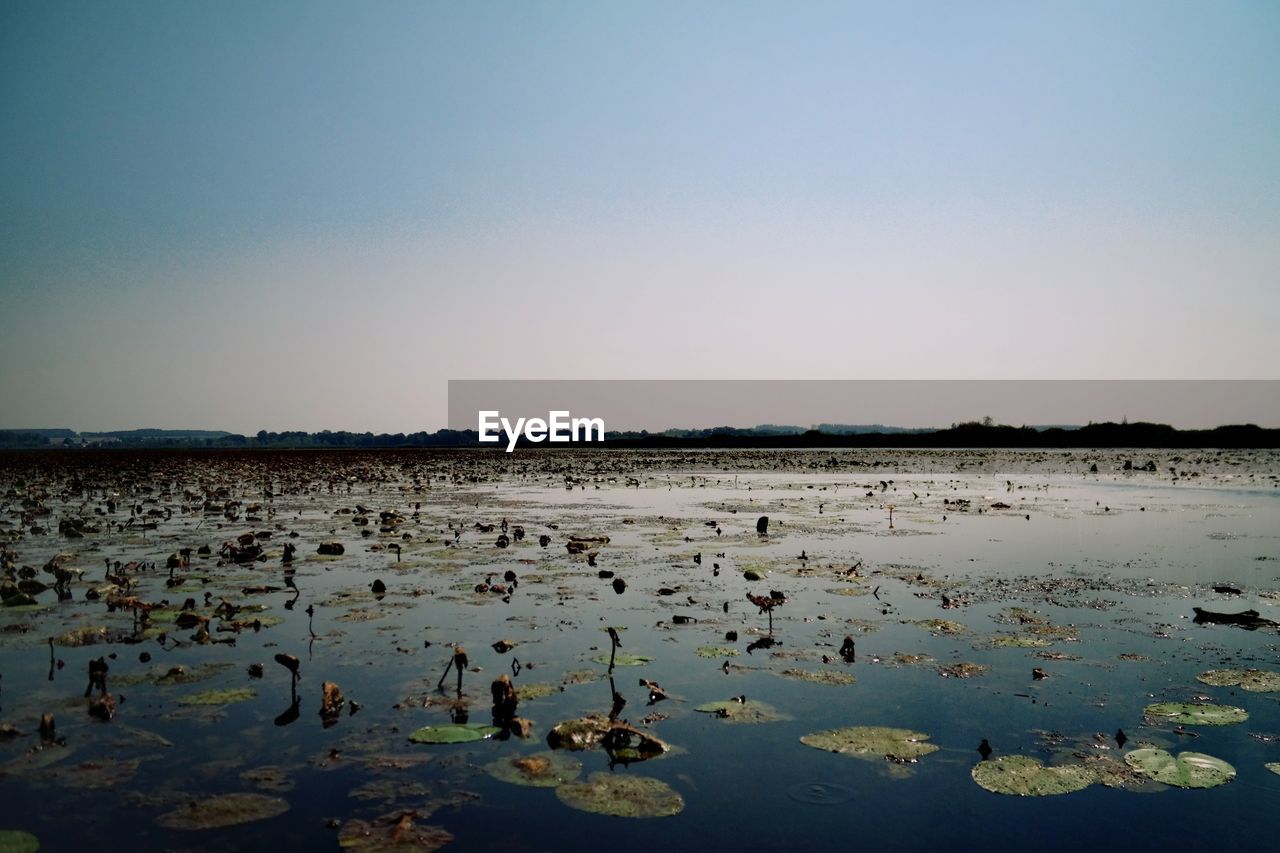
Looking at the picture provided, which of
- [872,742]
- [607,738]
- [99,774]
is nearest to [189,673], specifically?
[99,774]

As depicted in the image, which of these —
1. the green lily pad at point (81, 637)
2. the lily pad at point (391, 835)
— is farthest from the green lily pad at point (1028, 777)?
the green lily pad at point (81, 637)

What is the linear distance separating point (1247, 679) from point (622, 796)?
5697 millimetres

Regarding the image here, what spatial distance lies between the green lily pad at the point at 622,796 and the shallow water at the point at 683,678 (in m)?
0.09

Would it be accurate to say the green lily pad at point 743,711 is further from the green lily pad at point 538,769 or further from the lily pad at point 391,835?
the lily pad at point 391,835

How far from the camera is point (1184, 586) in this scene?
10.8 m

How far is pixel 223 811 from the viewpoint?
4.39m

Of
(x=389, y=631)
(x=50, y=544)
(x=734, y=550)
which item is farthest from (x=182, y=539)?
(x=734, y=550)

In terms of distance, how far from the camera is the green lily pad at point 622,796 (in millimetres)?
4418

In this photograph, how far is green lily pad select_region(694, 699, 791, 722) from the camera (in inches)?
230

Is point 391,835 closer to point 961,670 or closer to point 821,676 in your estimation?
point 821,676

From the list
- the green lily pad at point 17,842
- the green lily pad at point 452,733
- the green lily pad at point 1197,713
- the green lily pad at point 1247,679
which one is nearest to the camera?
the green lily pad at point 17,842

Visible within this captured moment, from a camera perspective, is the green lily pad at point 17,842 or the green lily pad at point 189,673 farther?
the green lily pad at point 189,673

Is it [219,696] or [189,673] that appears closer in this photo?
[219,696]

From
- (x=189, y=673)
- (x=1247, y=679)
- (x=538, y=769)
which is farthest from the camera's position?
(x=189, y=673)
